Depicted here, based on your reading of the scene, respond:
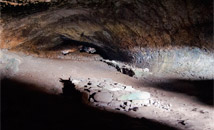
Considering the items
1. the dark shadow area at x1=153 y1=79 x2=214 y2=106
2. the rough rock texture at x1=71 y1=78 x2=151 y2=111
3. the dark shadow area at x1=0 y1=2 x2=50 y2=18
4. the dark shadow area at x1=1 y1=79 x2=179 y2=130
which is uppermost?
the dark shadow area at x1=0 y1=2 x2=50 y2=18

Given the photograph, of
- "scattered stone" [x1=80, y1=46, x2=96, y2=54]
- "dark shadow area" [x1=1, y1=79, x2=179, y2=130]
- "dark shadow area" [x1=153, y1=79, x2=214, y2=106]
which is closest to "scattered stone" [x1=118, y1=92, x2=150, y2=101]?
"dark shadow area" [x1=1, y1=79, x2=179, y2=130]

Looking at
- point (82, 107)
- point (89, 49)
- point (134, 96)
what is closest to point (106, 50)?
point (89, 49)

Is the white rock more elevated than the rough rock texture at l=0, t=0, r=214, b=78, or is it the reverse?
the rough rock texture at l=0, t=0, r=214, b=78

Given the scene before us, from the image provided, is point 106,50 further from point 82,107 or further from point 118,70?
point 82,107

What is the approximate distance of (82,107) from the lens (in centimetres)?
302

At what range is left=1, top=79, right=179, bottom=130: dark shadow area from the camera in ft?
7.30

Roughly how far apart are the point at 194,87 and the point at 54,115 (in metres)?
3.31

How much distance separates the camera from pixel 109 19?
17.2 feet

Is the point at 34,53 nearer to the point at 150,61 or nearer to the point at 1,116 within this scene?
the point at 150,61


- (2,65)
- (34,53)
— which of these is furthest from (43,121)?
(34,53)

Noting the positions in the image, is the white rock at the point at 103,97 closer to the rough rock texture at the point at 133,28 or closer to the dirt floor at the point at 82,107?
the dirt floor at the point at 82,107

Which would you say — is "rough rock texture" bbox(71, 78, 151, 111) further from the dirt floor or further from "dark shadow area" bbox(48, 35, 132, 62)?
"dark shadow area" bbox(48, 35, 132, 62)

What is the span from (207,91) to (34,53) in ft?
20.9

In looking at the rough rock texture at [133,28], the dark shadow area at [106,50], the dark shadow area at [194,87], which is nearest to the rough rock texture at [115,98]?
the dark shadow area at [194,87]
